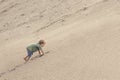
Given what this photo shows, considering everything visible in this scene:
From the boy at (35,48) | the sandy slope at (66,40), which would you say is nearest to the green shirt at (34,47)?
the boy at (35,48)

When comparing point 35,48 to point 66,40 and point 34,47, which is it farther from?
point 66,40

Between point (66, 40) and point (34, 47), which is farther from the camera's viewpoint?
point (66, 40)

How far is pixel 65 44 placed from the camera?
1290 cm

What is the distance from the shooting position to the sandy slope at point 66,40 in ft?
34.8

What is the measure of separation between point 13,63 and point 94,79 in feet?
13.5

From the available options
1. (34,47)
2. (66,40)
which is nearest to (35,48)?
(34,47)

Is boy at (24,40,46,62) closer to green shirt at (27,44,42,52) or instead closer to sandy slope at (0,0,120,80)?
green shirt at (27,44,42,52)

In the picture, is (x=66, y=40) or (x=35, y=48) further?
(x=66, y=40)

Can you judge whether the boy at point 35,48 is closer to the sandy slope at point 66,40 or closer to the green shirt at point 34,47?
the green shirt at point 34,47

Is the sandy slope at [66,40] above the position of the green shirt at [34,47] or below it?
below

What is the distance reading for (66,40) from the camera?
1330 centimetres

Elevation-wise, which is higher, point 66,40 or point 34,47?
point 34,47

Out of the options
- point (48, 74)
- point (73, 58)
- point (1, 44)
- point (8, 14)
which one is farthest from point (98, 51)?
point (8, 14)

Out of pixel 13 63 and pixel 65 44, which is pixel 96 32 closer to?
pixel 65 44
